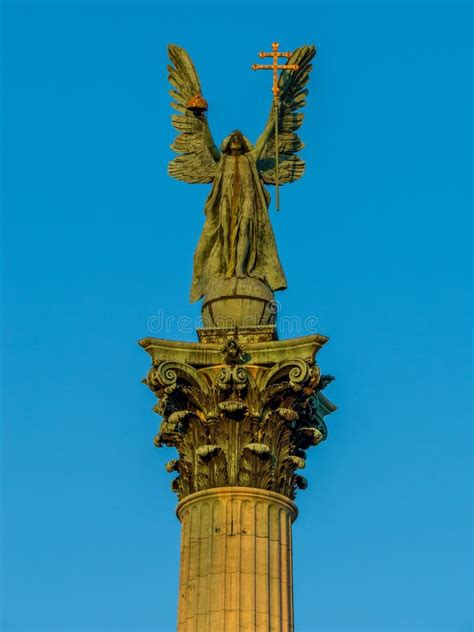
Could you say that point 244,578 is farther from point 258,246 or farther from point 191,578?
point 258,246

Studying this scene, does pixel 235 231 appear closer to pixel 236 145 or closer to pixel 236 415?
pixel 236 145

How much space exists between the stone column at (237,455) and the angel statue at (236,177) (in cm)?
212

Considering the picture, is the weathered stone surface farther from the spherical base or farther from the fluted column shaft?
the spherical base

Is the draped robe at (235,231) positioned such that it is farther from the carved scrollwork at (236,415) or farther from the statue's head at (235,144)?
the carved scrollwork at (236,415)

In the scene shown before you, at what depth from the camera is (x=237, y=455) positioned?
30.9 metres

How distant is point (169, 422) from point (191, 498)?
1858mm

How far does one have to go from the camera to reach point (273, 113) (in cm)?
3644

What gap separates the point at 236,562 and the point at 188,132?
12863mm

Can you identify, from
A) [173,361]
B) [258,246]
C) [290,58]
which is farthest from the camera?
[290,58]

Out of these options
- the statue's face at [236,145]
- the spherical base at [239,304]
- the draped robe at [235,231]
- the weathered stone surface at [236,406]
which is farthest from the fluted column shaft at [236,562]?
the statue's face at [236,145]

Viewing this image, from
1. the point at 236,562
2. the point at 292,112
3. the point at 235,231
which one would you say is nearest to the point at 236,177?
the point at 235,231

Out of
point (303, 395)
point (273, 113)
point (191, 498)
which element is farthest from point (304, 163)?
point (191, 498)

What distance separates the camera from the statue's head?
35719 millimetres

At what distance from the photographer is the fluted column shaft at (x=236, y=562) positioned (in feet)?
96.2
